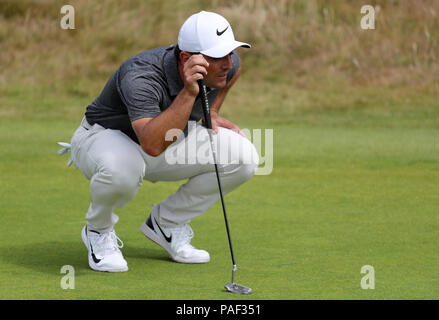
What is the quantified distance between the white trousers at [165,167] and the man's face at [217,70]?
0.39 meters

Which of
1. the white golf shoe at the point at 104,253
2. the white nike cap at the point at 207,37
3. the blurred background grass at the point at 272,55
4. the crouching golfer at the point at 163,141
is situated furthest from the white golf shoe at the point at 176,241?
the blurred background grass at the point at 272,55

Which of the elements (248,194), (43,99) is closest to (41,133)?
(43,99)

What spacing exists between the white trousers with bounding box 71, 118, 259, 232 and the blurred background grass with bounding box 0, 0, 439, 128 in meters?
6.09

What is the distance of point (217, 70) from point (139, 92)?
361 millimetres

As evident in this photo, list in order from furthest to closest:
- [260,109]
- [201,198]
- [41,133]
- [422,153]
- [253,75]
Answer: [253,75] < [260,109] < [41,133] < [422,153] < [201,198]

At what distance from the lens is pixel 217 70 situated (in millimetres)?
3773

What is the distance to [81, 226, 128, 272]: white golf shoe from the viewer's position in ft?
12.7

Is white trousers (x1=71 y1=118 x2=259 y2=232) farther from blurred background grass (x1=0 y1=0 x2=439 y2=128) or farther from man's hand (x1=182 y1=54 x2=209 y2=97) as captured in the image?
blurred background grass (x1=0 y1=0 x2=439 y2=128)

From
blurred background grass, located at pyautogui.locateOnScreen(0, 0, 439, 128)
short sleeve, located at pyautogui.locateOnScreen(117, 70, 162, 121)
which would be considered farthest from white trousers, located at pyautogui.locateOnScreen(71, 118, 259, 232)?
blurred background grass, located at pyautogui.locateOnScreen(0, 0, 439, 128)

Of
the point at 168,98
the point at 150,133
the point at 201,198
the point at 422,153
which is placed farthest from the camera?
the point at 422,153

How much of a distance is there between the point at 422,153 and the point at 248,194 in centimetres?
245

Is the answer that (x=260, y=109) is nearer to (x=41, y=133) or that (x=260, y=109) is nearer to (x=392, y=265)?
(x=41, y=133)

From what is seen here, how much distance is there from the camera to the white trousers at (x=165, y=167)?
3859mm

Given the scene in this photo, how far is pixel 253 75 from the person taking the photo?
39.4 ft
